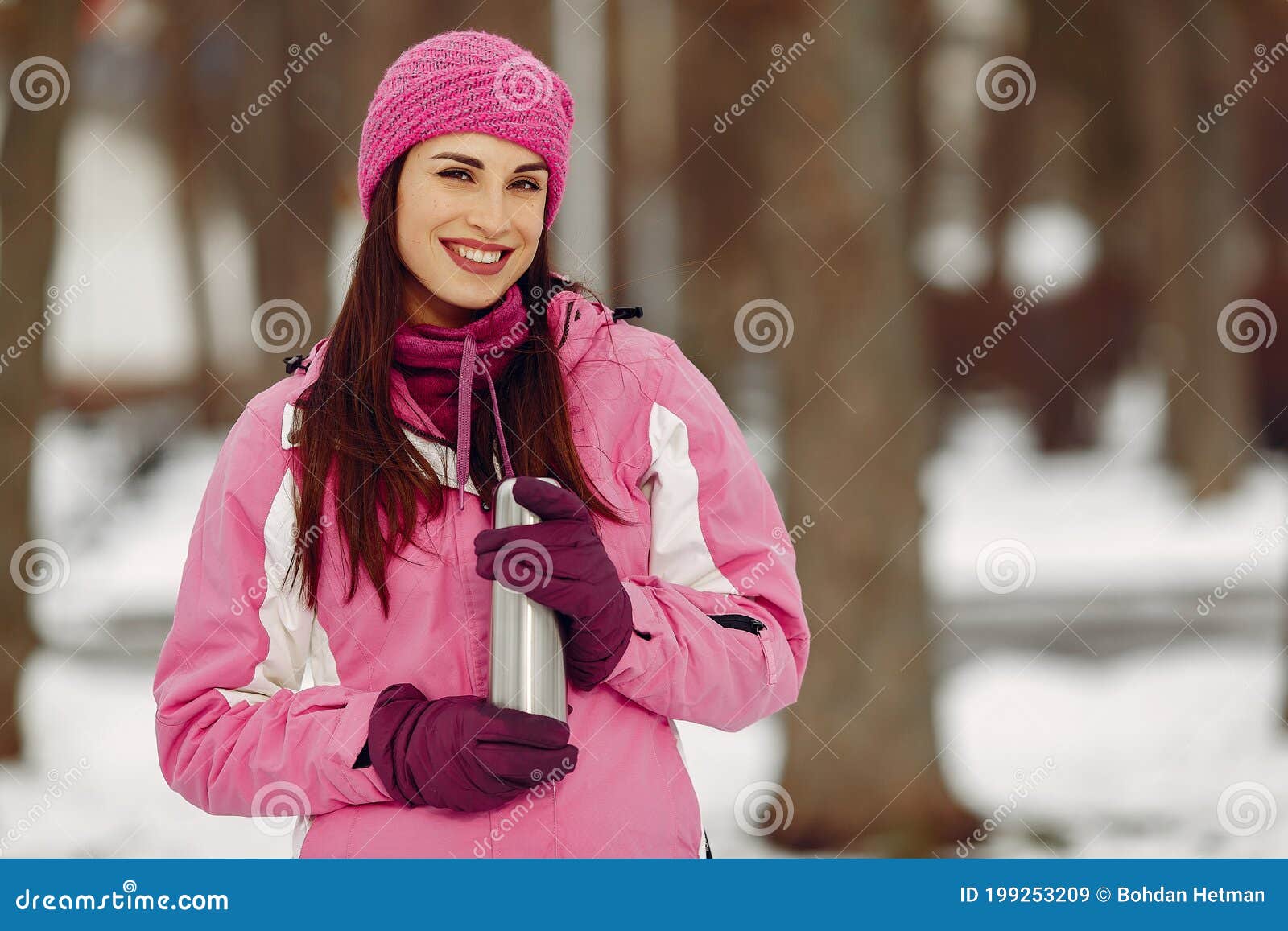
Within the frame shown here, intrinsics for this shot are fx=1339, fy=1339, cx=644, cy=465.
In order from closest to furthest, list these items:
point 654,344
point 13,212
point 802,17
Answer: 1. point 654,344
2. point 802,17
3. point 13,212

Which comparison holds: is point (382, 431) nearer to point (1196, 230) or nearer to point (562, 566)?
point (562, 566)

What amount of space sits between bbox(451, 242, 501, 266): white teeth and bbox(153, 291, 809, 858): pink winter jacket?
0.21 m

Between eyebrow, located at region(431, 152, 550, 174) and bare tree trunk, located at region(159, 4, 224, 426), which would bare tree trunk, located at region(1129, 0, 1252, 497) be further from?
eyebrow, located at region(431, 152, 550, 174)

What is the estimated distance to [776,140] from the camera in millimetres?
4781

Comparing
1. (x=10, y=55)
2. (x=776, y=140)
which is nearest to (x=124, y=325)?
(x=10, y=55)

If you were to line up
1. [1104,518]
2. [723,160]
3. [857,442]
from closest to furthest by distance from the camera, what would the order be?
[857,442] < [723,160] < [1104,518]

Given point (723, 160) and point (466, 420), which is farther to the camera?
point (723, 160)

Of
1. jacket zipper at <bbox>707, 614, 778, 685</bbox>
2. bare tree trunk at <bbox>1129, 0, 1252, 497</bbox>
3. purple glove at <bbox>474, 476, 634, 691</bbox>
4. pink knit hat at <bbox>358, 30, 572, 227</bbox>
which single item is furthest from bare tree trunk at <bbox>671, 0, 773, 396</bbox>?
bare tree trunk at <bbox>1129, 0, 1252, 497</bbox>

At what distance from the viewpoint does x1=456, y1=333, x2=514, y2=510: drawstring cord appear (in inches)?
71.7

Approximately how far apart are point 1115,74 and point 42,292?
7.89 metres

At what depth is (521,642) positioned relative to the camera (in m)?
1.66

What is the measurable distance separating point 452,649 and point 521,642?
199 mm

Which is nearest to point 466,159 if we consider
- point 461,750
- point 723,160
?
point 461,750
